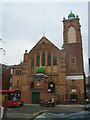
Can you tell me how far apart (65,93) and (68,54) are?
10.3m

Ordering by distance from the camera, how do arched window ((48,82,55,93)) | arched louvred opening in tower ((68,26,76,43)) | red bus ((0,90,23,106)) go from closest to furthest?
1. red bus ((0,90,23,106))
2. arched window ((48,82,55,93))
3. arched louvred opening in tower ((68,26,76,43))

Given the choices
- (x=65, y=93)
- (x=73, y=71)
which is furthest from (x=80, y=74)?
(x=65, y=93)

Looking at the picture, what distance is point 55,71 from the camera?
33.7 m

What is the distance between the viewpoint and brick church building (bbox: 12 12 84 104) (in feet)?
103

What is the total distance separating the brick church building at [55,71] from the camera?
31.4 m

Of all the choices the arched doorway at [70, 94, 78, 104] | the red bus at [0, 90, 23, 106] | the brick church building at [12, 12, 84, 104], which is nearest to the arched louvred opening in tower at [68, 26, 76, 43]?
the brick church building at [12, 12, 84, 104]

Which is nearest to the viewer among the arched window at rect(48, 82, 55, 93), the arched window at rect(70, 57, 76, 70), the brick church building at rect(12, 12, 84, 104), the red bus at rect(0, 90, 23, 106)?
the red bus at rect(0, 90, 23, 106)

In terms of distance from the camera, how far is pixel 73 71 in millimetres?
32938

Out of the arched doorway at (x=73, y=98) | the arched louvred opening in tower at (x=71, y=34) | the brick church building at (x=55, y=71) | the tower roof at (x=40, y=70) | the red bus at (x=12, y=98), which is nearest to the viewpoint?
the red bus at (x=12, y=98)

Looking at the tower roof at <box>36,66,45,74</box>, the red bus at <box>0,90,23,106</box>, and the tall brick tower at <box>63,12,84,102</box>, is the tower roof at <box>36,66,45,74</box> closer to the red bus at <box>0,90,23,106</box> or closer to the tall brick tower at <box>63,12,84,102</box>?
the tall brick tower at <box>63,12,84,102</box>

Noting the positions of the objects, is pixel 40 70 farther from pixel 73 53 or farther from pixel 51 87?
pixel 73 53

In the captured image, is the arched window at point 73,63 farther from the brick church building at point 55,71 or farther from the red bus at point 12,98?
the red bus at point 12,98

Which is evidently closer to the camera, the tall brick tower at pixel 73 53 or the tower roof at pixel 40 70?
the tall brick tower at pixel 73 53

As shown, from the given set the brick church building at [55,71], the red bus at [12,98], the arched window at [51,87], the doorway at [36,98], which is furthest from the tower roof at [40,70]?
the red bus at [12,98]
